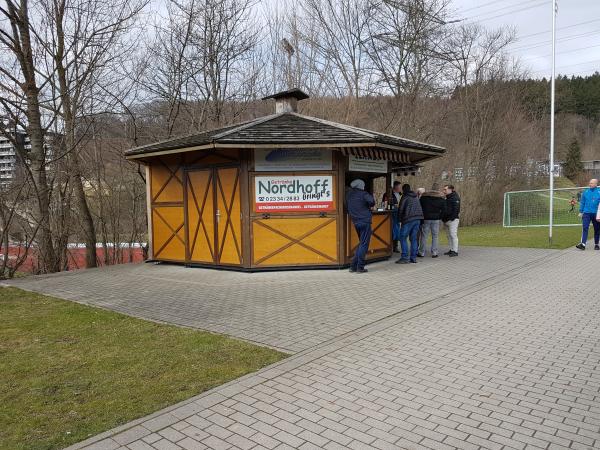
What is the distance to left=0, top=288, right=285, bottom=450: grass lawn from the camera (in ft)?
11.5

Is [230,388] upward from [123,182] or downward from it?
downward

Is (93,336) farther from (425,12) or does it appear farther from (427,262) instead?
(425,12)

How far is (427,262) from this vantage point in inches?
440

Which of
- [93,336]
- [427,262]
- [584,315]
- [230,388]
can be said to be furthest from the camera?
[427,262]

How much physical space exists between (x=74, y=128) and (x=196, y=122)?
5.56 meters

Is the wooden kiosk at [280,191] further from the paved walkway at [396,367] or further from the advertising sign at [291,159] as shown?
the paved walkway at [396,367]

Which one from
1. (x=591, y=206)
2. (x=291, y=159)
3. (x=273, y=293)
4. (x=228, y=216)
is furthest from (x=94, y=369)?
(x=591, y=206)

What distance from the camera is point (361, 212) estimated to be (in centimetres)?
955

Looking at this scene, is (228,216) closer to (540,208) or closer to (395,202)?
(395,202)

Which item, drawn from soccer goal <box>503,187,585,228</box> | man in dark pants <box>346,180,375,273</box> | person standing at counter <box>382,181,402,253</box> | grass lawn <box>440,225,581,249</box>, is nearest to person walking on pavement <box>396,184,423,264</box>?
person standing at counter <box>382,181,402,253</box>

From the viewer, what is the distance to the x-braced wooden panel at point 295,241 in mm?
10016

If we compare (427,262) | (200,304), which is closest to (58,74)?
(200,304)

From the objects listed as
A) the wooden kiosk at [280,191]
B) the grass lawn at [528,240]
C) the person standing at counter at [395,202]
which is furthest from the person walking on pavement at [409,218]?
the grass lawn at [528,240]

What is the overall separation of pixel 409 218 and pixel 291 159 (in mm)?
3076
